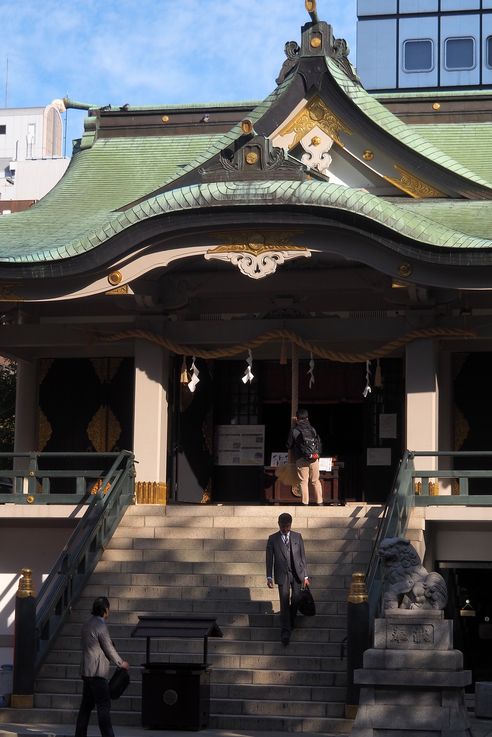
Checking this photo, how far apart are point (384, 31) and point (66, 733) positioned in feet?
125

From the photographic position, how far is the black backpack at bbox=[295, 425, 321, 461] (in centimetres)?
2064

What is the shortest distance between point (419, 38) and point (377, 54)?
1612 millimetres

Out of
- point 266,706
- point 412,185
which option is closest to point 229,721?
point 266,706

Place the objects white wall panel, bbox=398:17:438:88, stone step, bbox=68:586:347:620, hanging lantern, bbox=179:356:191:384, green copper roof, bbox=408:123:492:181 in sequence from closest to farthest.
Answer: stone step, bbox=68:586:347:620, hanging lantern, bbox=179:356:191:384, green copper roof, bbox=408:123:492:181, white wall panel, bbox=398:17:438:88

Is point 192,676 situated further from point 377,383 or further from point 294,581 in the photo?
point 377,383

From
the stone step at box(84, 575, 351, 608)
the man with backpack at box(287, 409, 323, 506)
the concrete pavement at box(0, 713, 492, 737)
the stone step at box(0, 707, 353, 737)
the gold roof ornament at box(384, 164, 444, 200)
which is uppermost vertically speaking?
the gold roof ornament at box(384, 164, 444, 200)

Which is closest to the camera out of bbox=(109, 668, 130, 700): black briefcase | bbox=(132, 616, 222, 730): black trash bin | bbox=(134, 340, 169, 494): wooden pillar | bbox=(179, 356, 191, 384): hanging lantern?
bbox=(109, 668, 130, 700): black briefcase

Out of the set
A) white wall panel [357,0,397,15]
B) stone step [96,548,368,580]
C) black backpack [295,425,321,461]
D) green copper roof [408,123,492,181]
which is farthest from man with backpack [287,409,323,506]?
white wall panel [357,0,397,15]

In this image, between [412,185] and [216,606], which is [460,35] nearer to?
[412,185]

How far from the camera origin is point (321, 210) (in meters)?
19.2

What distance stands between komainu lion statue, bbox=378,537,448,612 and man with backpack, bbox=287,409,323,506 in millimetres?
6038

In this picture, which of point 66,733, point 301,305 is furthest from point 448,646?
point 301,305

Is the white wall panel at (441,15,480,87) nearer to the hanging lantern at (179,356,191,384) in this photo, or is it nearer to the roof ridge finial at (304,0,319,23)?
the roof ridge finial at (304,0,319,23)

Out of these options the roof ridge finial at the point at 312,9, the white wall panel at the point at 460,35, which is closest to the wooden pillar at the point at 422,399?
the roof ridge finial at the point at 312,9
